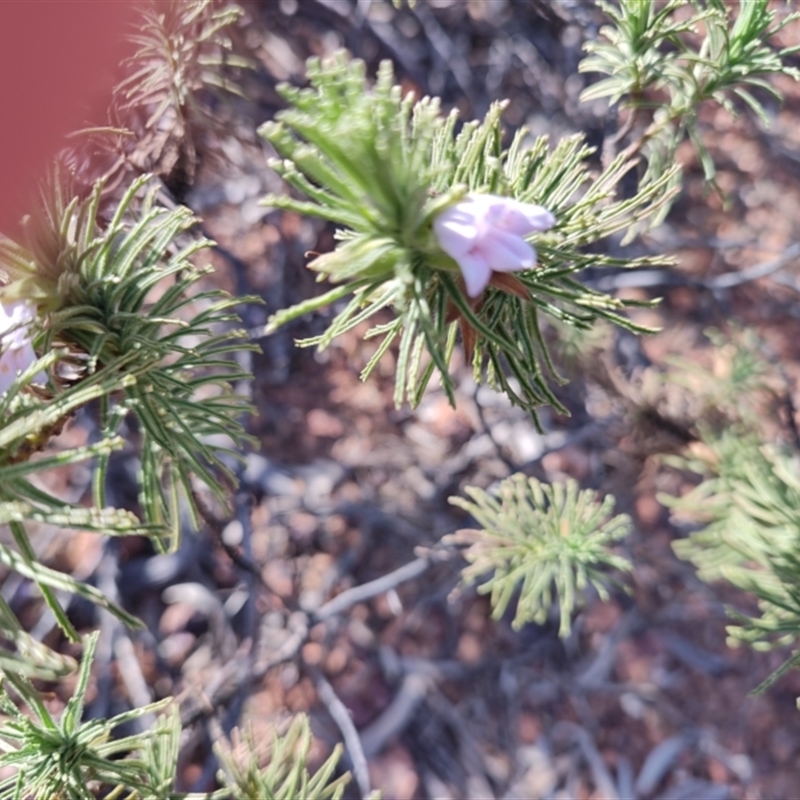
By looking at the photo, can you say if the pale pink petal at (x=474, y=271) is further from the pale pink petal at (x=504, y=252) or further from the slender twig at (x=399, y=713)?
the slender twig at (x=399, y=713)

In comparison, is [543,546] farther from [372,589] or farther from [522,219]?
[522,219]

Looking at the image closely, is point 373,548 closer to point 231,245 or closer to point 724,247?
point 231,245

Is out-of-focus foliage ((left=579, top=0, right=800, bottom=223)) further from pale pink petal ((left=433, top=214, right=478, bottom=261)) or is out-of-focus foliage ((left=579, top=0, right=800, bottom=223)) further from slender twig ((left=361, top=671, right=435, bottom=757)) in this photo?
slender twig ((left=361, top=671, right=435, bottom=757))

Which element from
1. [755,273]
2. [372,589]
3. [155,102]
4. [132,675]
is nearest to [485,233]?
[155,102]

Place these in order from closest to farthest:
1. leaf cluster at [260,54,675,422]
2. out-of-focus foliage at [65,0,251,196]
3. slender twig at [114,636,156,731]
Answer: leaf cluster at [260,54,675,422], out-of-focus foliage at [65,0,251,196], slender twig at [114,636,156,731]

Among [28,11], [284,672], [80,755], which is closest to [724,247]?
[284,672]

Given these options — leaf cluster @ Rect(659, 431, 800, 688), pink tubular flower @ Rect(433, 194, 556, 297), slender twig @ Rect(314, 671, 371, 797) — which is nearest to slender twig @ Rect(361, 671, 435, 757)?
slender twig @ Rect(314, 671, 371, 797)
